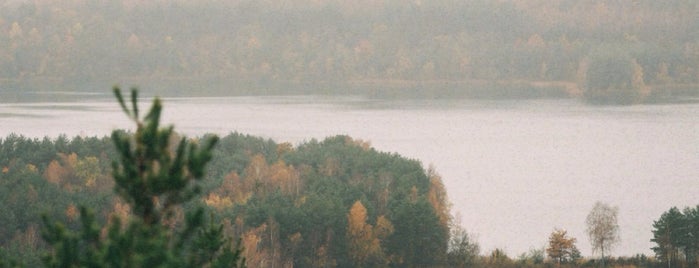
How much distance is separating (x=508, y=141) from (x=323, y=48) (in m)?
94.4

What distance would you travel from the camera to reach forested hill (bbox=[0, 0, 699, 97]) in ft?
500

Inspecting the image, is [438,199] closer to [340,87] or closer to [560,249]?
[560,249]

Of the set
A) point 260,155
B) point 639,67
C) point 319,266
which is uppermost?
point 639,67

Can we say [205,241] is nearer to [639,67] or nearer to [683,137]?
[683,137]

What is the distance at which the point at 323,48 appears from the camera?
17488 cm

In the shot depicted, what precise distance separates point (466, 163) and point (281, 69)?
341 feet

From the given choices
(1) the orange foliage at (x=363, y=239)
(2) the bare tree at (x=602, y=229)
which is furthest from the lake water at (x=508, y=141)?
(1) the orange foliage at (x=363, y=239)

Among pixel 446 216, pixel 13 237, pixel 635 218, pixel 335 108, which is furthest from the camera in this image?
pixel 335 108

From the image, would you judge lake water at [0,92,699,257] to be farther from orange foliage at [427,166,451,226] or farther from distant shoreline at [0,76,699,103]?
distant shoreline at [0,76,699,103]

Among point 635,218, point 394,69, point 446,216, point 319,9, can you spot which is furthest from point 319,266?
point 319,9

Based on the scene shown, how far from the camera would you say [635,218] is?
5084 cm

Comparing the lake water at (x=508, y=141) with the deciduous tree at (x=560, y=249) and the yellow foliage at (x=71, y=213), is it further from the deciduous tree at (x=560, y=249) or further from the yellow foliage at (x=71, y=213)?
the yellow foliage at (x=71, y=213)

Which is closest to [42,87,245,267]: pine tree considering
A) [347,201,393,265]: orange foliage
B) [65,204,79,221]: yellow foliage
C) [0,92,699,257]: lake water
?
[65,204,79,221]: yellow foliage

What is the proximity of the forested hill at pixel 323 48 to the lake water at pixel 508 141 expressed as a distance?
30652 mm
